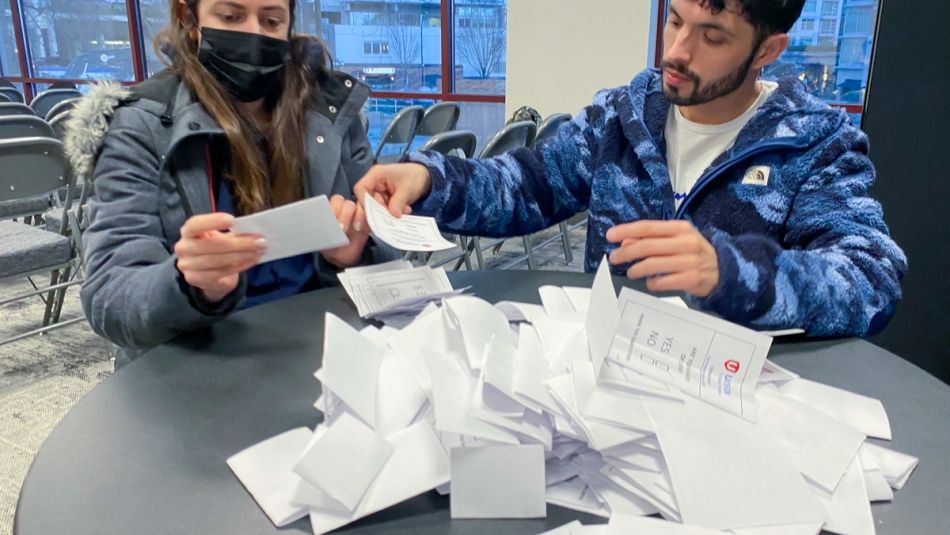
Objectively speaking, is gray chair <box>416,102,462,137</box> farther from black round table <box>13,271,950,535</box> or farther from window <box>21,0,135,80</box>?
window <box>21,0,135,80</box>

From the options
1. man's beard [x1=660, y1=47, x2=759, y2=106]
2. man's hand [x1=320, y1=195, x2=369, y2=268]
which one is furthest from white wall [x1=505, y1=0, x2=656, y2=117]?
man's hand [x1=320, y1=195, x2=369, y2=268]

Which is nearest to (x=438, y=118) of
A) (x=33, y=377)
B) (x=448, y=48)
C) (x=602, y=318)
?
(x=448, y=48)

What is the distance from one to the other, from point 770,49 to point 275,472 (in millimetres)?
1158

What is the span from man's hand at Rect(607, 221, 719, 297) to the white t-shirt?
471 millimetres

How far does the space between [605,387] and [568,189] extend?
90 cm

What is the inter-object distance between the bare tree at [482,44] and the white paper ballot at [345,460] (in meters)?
5.02

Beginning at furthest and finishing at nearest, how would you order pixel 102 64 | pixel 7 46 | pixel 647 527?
pixel 7 46
pixel 102 64
pixel 647 527

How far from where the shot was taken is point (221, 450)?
28.5 inches

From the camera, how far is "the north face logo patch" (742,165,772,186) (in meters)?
1.24

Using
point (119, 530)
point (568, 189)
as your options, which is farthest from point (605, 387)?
point (568, 189)

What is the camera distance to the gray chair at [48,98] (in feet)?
16.8

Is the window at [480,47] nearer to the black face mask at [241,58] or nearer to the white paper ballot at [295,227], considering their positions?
the black face mask at [241,58]

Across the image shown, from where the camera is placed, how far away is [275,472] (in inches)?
26.5

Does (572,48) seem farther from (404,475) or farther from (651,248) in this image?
(404,475)
